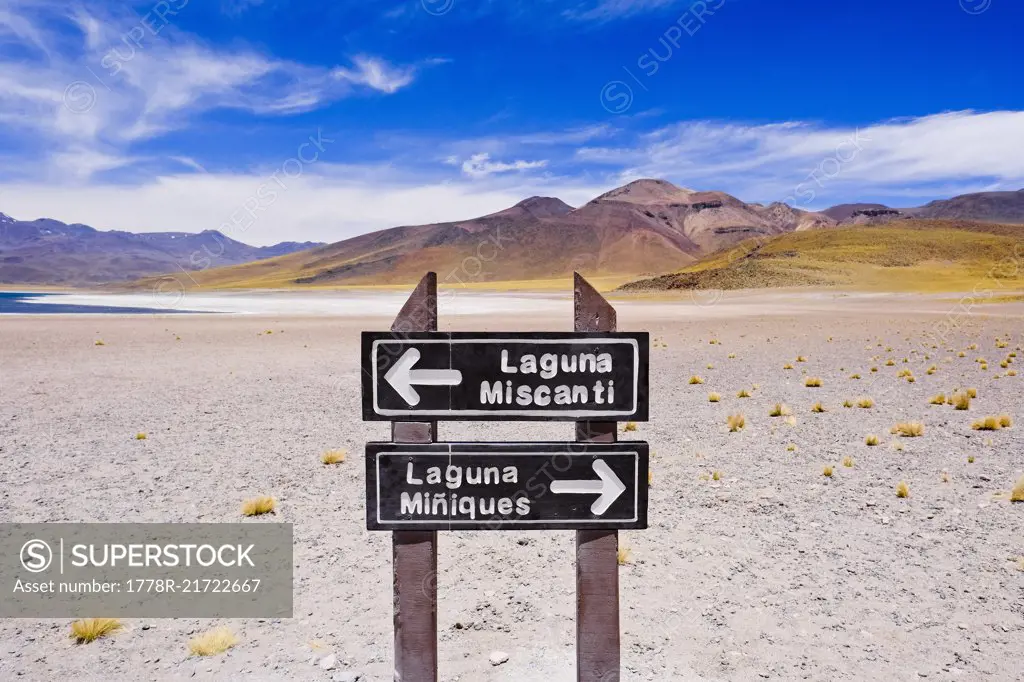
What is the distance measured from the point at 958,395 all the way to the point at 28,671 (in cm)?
1374

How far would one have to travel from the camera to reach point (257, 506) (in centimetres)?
633

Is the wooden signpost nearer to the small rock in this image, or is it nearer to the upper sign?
the upper sign

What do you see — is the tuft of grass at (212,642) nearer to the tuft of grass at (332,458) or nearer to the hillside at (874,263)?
the tuft of grass at (332,458)

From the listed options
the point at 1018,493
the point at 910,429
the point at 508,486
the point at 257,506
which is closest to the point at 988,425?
the point at 910,429

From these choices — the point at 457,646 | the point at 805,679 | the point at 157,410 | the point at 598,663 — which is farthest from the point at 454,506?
the point at 157,410

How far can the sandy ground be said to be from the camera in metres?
3.95

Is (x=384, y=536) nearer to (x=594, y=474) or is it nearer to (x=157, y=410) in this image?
(x=594, y=474)

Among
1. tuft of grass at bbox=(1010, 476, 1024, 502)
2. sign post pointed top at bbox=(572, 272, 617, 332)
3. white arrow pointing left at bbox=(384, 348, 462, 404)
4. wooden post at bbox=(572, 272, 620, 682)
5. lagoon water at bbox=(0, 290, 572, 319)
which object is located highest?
lagoon water at bbox=(0, 290, 572, 319)

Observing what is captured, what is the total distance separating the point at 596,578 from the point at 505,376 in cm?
99

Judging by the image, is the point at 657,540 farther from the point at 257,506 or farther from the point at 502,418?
the point at 257,506

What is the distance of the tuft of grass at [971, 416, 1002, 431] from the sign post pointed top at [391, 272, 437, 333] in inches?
406

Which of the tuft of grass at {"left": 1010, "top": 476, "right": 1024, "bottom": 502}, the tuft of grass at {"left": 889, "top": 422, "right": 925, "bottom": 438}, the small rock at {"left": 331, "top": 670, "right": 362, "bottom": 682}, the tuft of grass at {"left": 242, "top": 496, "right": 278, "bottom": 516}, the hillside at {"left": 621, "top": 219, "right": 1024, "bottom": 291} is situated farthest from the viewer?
the hillside at {"left": 621, "top": 219, "right": 1024, "bottom": 291}

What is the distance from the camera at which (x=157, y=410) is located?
11.8m

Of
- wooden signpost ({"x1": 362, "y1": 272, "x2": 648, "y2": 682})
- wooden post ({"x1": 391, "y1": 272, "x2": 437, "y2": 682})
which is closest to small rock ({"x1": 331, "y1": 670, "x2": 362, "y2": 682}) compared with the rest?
wooden post ({"x1": 391, "y1": 272, "x2": 437, "y2": 682})
